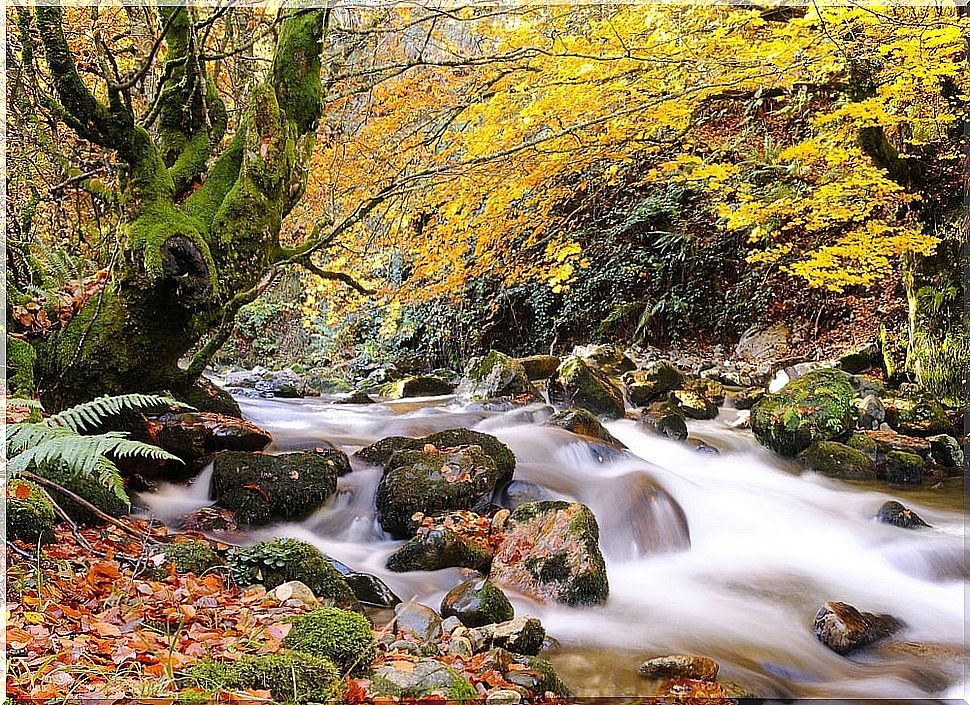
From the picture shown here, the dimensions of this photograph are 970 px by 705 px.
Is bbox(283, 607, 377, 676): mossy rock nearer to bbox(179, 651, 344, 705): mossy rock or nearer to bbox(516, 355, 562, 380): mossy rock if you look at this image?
bbox(179, 651, 344, 705): mossy rock

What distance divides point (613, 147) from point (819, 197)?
A: 2.51 metres

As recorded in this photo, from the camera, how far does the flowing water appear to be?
11.4 feet

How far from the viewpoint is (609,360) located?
9602 mm

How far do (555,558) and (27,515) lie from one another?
2.74m

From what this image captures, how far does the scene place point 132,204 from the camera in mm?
3982

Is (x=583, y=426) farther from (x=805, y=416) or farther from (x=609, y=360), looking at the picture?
(x=609, y=360)

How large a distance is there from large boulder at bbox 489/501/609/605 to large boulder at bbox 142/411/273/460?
94.8 inches

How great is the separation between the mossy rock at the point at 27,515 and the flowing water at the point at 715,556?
1.33 m

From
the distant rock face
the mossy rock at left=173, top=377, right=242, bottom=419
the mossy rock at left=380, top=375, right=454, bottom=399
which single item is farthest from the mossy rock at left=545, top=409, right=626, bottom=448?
the mossy rock at left=380, top=375, right=454, bottom=399

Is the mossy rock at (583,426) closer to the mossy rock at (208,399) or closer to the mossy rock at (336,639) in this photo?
the mossy rock at (208,399)

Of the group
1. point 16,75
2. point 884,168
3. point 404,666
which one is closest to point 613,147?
point 884,168

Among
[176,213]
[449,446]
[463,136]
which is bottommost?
[449,446]

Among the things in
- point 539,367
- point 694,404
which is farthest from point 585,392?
point 539,367

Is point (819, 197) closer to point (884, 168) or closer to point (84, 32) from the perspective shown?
point (884, 168)
